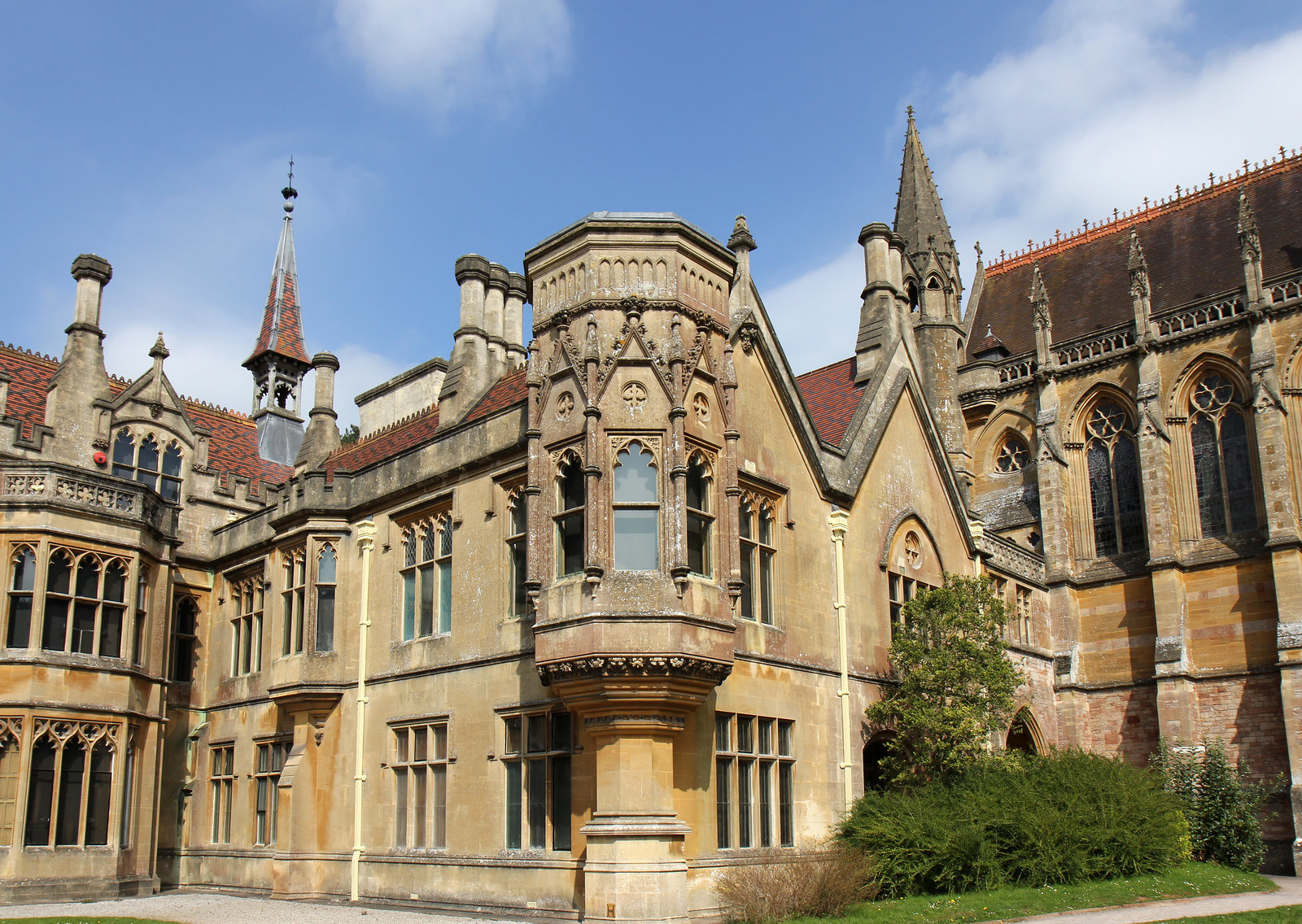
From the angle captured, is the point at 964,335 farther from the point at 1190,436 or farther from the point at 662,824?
the point at 662,824

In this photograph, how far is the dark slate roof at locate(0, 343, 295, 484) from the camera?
26562 millimetres

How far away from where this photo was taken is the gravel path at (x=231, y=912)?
51.4 ft

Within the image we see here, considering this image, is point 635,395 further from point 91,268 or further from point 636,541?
point 91,268

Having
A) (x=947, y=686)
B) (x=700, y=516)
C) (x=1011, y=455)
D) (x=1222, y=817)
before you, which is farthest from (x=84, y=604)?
(x=1011, y=455)

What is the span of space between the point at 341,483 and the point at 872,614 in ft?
34.7

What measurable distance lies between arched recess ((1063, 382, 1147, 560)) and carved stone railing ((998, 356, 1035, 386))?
271cm

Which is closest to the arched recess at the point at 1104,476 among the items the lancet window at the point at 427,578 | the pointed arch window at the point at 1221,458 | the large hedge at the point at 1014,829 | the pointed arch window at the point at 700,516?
the pointed arch window at the point at 1221,458

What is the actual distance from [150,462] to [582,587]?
16814mm

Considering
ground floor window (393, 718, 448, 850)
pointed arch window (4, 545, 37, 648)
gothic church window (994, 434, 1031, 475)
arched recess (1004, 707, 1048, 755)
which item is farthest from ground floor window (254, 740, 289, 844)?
gothic church window (994, 434, 1031, 475)

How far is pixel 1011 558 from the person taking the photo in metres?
28.8

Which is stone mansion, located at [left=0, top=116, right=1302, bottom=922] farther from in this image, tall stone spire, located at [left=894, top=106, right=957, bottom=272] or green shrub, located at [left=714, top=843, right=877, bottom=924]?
tall stone spire, located at [left=894, top=106, right=957, bottom=272]

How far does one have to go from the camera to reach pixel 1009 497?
3912 cm

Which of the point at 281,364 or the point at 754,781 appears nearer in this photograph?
the point at 754,781

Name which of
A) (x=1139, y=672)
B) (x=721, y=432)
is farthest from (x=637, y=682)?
(x=1139, y=672)
